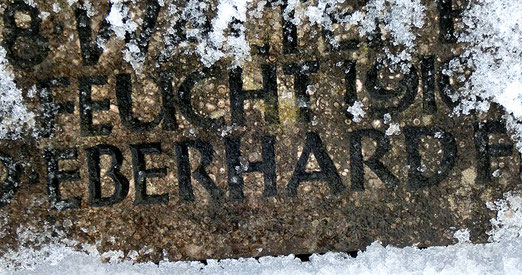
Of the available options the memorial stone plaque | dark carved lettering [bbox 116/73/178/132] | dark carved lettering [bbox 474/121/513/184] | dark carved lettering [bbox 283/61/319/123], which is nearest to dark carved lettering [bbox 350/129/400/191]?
the memorial stone plaque

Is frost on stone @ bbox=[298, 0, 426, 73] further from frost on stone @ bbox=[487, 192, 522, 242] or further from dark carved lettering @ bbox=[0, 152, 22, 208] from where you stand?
dark carved lettering @ bbox=[0, 152, 22, 208]

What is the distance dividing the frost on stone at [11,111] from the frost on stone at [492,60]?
4.61 ft

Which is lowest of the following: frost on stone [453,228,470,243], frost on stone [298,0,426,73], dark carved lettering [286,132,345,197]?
frost on stone [453,228,470,243]

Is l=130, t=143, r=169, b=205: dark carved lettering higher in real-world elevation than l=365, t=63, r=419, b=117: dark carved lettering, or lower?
lower

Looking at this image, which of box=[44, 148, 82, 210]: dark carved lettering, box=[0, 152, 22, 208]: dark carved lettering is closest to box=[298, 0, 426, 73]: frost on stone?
box=[44, 148, 82, 210]: dark carved lettering

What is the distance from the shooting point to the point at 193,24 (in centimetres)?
162

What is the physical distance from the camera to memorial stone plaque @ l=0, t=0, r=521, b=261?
1613 millimetres

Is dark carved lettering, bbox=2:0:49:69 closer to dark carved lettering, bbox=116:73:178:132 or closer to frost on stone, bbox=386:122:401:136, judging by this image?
dark carved lettering, bbox=116:73:178:132

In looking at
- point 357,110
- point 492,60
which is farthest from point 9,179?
point 492,60

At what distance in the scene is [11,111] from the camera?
166cm

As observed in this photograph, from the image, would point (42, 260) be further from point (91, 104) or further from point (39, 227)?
point (91, 104)

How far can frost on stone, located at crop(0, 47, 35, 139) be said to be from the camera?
1647 mm

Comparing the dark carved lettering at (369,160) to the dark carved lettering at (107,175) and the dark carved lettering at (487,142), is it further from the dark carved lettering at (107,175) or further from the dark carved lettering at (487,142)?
the dark carved lettering at (107,175)

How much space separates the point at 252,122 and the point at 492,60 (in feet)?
2.64
